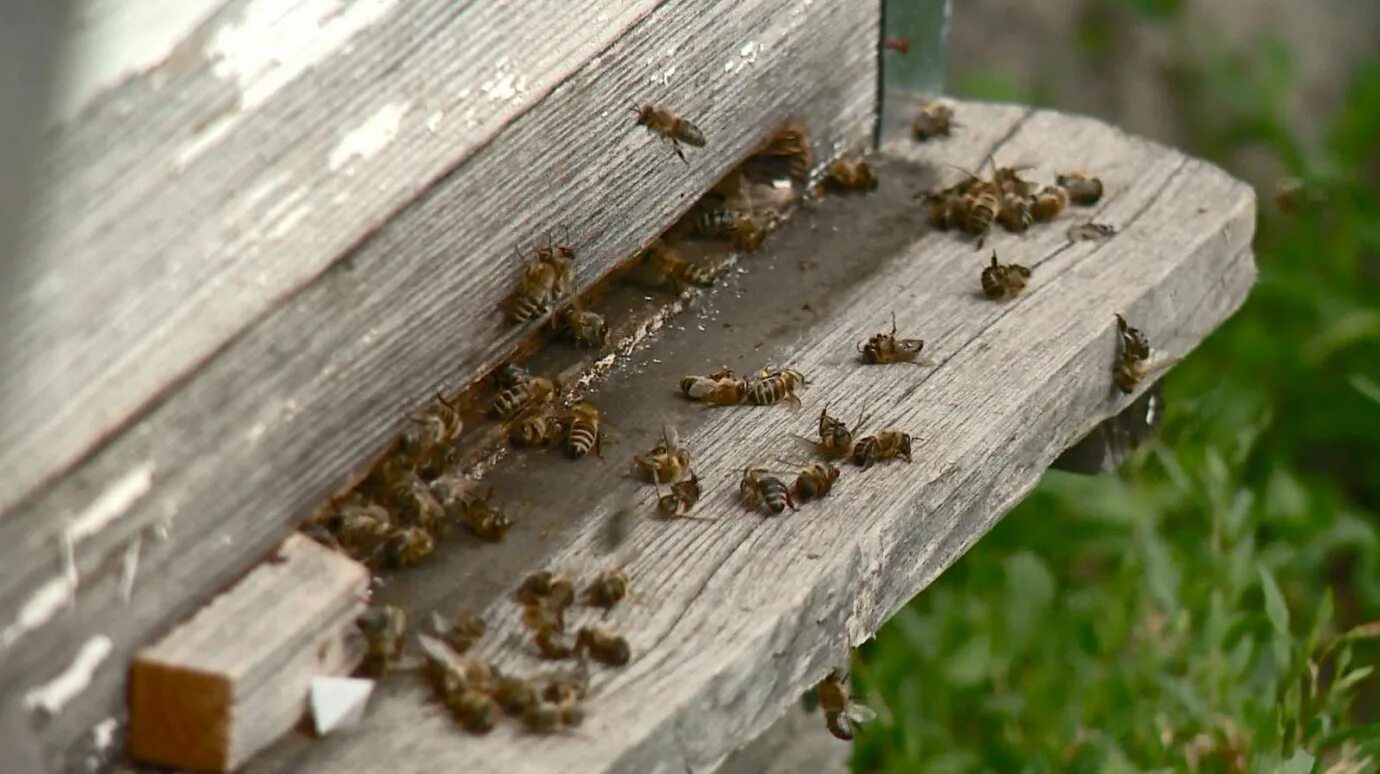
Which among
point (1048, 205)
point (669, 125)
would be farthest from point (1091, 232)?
point (669, 125)

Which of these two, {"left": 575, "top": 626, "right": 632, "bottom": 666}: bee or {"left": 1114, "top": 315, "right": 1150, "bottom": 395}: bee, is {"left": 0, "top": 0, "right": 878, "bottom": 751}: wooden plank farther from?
{"left": 1114, "top": 315, "right": 1150, "bottom": 395}: bee

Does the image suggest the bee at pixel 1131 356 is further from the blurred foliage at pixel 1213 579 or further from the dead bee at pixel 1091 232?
the blurred foliage at pixel 1213 579

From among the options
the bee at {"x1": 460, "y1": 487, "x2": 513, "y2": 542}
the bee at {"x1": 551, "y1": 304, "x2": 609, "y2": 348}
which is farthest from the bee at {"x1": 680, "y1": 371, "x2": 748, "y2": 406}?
→ the bee at {"x1": 460, "y1": 487, "x2": 513, "y2": 542}

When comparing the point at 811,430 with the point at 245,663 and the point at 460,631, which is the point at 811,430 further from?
the point at 245,663

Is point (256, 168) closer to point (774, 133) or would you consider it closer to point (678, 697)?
point (678, 697)

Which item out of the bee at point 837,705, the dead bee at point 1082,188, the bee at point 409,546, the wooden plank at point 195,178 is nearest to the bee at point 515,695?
the bee at point 409,546
